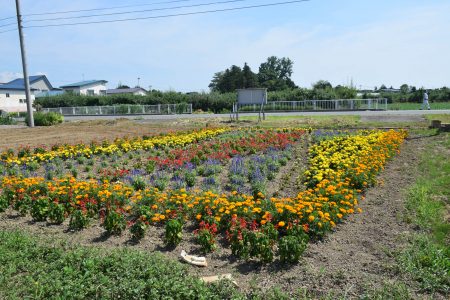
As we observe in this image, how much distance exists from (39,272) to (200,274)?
185 cm

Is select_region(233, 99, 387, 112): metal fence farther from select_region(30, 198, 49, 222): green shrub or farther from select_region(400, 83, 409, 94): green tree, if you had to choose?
select_region(400, 83, 409, 94): green tree

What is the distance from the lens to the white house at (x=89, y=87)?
77.5 m

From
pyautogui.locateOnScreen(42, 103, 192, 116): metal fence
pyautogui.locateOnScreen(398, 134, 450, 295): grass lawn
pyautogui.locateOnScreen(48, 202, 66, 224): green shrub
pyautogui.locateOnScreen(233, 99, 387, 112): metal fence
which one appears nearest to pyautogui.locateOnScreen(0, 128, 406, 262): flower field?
pyautogui.locateOnScreen(48, 202, 66, 224): green shrub

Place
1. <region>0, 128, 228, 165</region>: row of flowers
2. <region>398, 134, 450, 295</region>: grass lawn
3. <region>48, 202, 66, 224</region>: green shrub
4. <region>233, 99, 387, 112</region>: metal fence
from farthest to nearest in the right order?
<region>233, 99, 387, 112</region>: metal fence, <region>0, 128, 228, 165</region>: row of flowers, <region>48, 202, 66, 224</region>: green shrub, <region>398, 134, 450, 295</region>: grass lawn

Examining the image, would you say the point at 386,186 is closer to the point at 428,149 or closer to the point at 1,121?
the point at 428,149

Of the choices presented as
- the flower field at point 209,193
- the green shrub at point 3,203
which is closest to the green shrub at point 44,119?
the flower field at point 209,193

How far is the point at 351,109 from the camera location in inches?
1332

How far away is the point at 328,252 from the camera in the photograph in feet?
16.6

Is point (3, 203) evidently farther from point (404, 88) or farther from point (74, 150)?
point (404, 88)

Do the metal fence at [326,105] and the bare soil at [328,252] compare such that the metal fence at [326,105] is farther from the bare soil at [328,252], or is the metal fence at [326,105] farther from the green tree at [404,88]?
the green tree at [404,88]

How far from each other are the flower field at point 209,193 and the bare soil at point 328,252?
0.15m

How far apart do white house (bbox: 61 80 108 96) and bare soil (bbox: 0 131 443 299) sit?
75829 mm

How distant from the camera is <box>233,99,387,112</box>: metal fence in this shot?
33594 millimetres

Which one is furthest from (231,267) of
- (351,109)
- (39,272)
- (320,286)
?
(351,109)
